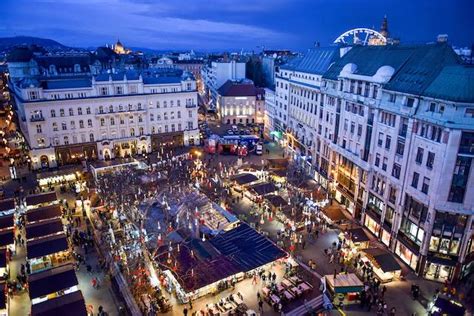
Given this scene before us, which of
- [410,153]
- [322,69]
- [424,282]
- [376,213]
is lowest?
[424,282]

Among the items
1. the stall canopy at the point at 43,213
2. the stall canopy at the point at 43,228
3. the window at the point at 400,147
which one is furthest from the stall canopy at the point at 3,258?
the window at the point at 400,147

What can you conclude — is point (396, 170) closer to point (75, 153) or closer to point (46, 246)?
point (46, 246)

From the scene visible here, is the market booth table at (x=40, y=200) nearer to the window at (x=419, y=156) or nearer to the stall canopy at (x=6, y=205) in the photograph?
the stall canopy at (x=6, y=205)

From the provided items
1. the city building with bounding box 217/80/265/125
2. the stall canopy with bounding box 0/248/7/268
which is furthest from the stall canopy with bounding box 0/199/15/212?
the city building with bounding box 217/80/265/125

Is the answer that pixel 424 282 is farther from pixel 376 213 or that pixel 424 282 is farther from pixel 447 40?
pixel 447 40

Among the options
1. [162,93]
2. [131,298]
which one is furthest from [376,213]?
[162,93]

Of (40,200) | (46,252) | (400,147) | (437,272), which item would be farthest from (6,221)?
(437,272)

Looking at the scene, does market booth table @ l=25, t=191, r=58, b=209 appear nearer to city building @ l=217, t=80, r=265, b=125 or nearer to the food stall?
the food stall

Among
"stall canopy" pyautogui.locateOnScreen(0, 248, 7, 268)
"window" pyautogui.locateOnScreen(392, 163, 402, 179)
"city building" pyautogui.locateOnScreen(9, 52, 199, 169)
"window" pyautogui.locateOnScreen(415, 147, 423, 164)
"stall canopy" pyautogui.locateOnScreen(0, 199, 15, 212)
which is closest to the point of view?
"stall canopy" pyautogui.locateOnScreen(0, 248, 7, 268)
